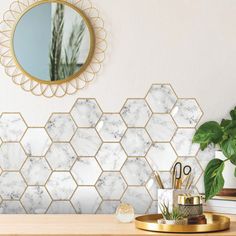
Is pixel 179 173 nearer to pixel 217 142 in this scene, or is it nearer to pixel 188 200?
pixel 217 142

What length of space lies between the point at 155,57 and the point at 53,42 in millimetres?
486

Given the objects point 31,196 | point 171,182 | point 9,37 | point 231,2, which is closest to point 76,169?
point 31,196

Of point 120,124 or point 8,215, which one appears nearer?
point 8,215

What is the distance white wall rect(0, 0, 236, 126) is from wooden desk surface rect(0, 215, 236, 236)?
0.52 metres

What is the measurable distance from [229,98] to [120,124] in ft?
1.74

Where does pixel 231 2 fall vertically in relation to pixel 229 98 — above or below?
above

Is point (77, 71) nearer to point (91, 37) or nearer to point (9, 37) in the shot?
point (91, 37)

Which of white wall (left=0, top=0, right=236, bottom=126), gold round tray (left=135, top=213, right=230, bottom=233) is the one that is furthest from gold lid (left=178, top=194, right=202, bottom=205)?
white wall (left=0, top=0, right=236, bottom=126)

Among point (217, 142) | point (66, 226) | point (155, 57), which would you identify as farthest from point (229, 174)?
point (66, 226)

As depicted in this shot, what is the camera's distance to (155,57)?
309 centimetres

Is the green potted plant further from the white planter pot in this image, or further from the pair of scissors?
the white planter pot

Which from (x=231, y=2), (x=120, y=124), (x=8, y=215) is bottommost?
(x=8, y=215)

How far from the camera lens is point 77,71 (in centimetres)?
305

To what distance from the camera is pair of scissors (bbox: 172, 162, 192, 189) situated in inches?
110
